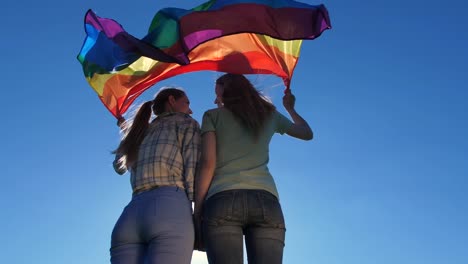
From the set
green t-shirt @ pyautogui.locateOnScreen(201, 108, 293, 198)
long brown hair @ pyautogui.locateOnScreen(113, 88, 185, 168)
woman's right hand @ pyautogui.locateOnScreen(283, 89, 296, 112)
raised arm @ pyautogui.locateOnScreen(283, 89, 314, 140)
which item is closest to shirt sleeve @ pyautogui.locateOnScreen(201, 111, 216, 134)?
green t-shirt @ pyautogui.locateOnScreen(201, 108, 293, 198)

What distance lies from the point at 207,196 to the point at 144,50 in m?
1.66

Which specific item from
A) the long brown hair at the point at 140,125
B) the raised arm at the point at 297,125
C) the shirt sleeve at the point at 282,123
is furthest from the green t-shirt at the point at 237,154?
the long brown hair at the point at 140,125

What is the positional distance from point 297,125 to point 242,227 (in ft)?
4.23

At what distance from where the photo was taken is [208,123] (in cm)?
481

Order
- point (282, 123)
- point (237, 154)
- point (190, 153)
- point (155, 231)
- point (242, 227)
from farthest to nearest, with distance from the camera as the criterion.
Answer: point (282, 123) → point (190, 153) → point (237, 154) → point (242, 227) → point (155, 231)

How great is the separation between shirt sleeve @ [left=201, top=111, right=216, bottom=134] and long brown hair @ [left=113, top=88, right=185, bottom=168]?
57 cm

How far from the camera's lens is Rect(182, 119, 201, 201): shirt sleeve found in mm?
4613

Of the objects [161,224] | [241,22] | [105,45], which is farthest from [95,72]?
[161,224]

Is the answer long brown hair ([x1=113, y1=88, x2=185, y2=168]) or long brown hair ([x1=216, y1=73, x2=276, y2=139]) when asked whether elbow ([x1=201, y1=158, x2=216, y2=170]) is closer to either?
long brown hair ([x1=216, y1=73, x2=276, y2=139])

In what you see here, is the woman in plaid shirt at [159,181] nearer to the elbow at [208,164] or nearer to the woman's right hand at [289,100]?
the elbow at [208,164]

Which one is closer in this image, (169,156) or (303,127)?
(169,156)

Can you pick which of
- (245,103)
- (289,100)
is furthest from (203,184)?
(289,100)

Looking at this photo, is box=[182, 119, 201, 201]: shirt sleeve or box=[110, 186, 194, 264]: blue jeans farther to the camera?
box=[182, 119, 201, 201]: shirt sleeve

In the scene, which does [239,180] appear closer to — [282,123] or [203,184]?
→ [203,184]
